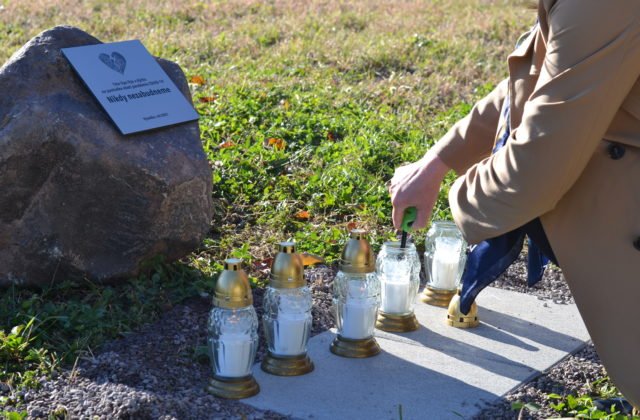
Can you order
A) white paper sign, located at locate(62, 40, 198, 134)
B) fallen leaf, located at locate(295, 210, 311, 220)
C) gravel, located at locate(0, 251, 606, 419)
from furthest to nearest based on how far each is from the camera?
fallen leaf, located at locate(295, 210, 311, 220)
white paper sign, located at locate(62, 40, 198, 134)
gravel, located at locate(0, 251, 606, 419)

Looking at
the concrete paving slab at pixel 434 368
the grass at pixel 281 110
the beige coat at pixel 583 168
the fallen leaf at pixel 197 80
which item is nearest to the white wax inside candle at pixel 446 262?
the concrete paving slab at pixel 434 368

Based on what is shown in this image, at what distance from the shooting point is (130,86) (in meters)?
4.32

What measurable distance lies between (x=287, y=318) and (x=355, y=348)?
0.39m

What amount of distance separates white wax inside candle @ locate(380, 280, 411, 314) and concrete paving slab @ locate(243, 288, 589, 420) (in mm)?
104

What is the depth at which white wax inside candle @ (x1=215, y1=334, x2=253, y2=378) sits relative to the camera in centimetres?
313

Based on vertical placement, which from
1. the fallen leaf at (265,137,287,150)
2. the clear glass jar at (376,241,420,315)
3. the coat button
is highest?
the coat button

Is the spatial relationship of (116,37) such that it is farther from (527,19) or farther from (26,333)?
(26,333)

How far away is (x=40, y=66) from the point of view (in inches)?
161

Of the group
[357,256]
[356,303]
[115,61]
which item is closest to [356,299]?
[356,303]

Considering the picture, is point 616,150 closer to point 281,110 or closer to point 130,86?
point 130,86

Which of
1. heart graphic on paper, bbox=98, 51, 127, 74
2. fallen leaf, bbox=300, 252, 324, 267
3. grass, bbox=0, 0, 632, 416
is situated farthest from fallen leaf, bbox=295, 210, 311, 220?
heart graphic on paper, bbox=98, 51, 127, 74

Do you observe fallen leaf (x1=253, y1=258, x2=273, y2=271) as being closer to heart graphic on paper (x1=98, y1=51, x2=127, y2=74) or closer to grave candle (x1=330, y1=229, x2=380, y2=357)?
grave candle (x1=330, y1=229, x2=380, y2=357)

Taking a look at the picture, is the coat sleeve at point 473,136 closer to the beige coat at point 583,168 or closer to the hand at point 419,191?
the hand at point 419,191

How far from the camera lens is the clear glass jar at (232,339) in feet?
10.3
